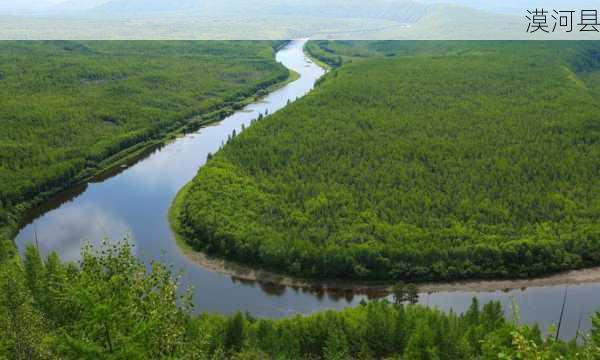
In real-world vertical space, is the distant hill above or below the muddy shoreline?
above

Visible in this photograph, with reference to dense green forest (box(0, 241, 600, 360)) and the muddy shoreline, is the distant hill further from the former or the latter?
dense green forest (box(0, 241, 600, 360))

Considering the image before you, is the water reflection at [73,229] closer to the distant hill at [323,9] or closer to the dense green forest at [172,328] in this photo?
the dense green forest at [172,328]

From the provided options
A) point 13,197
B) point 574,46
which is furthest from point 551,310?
point 574,46

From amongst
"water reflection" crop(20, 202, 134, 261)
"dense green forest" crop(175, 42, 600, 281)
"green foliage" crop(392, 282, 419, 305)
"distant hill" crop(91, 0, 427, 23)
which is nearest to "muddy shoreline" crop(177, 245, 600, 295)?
"dense green forest" crop(175, 42, 600, 281)

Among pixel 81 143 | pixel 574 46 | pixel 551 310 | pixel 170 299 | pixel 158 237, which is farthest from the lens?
pixel 574 46

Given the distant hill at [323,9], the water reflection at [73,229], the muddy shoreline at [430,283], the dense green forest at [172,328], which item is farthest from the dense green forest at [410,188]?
the distant hill at [323,9]

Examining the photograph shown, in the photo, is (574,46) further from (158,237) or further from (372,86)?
(158,237)
